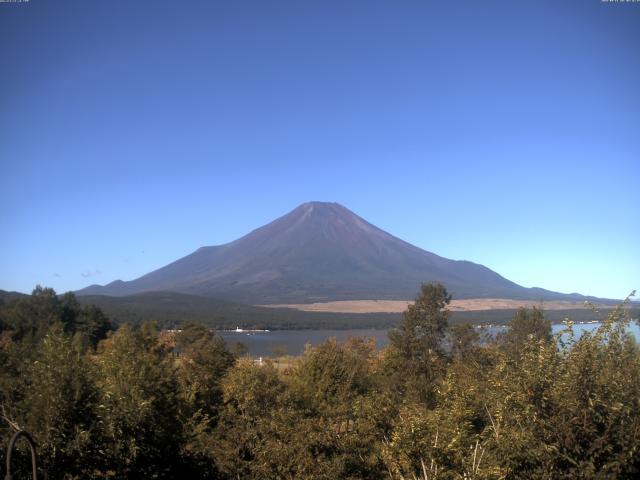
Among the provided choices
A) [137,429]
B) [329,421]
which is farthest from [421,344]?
[137,429]

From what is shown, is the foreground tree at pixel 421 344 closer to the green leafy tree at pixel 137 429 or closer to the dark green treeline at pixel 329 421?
the dark green treeline at pixel 329 421

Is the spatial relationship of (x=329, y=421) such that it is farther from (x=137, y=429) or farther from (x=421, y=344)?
(x=421, y=344)

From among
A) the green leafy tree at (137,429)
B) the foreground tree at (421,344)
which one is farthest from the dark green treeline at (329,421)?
the foreground tree at (421,344)

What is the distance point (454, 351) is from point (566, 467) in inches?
Result: 920

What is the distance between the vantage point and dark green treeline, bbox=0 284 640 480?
926 cm

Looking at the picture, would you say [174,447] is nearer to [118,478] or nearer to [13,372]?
[118,478]

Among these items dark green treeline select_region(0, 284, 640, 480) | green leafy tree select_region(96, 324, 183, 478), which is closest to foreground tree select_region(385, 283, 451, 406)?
dark green treeline select_region(0, 284, 640, 480)

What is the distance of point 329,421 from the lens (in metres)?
17.0

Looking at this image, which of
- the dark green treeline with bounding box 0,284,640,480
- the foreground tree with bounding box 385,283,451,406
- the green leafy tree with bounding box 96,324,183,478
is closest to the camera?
the dark green treeline with bounding box 0,284,640,480

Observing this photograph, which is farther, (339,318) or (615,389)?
(339,318)

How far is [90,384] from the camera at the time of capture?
11.9 m

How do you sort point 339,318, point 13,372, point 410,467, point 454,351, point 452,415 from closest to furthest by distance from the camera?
point 410,467, point 452,415, point 13,372, point 454,351, point 339,318

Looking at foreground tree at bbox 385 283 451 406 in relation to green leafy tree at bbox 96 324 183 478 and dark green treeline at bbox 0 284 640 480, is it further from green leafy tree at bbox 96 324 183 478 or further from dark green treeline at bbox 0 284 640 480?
green leafy tree at bbox 96 324 183 478

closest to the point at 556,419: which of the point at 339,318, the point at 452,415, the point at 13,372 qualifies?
the point at 452,415
